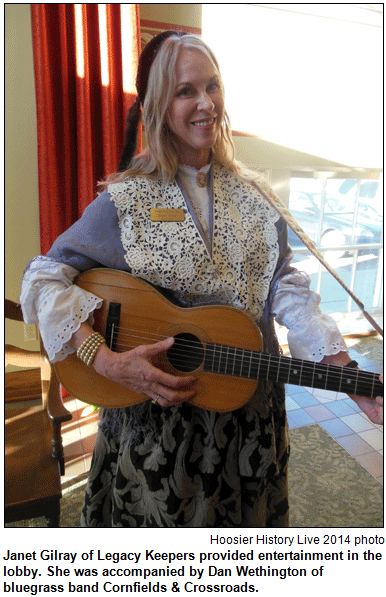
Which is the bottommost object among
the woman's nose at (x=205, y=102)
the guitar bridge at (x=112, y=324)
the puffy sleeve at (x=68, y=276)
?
the guitar bridge at (x=112, y=324)

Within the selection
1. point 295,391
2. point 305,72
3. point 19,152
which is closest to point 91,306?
point 19,152

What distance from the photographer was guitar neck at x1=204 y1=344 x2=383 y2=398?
0.85m

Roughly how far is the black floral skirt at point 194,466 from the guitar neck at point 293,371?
97mm

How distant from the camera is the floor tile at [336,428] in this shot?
2275mm

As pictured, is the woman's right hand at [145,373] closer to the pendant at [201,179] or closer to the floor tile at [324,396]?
the pendant at [201,179]

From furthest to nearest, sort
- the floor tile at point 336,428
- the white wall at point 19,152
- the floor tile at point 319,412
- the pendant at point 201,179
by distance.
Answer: the floor tile at point 319,412 < the floor tile at point 336,428 < the white wall at point 19,152 < the pendant at point 201,179

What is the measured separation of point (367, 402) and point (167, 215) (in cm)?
65

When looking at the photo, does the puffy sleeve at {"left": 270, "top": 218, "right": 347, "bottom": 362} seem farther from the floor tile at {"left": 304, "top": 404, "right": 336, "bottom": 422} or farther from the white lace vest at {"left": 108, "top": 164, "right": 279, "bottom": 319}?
the floor tile at {"left": 304, "top": 404, "right": 336, "bottom": 422}

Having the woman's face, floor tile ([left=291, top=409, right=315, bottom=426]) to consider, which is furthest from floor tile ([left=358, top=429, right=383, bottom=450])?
the woman's face

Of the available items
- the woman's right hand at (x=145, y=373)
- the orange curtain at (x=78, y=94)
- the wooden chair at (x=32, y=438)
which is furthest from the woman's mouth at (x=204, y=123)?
the orange curtain at (x=78, y=94)

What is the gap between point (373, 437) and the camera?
2258 millimetres

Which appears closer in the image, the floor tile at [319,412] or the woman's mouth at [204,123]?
the woman's mouth at [204,123]

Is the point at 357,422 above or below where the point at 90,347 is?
below

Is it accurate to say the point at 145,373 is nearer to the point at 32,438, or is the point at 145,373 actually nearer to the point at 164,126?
the point at 164,126
